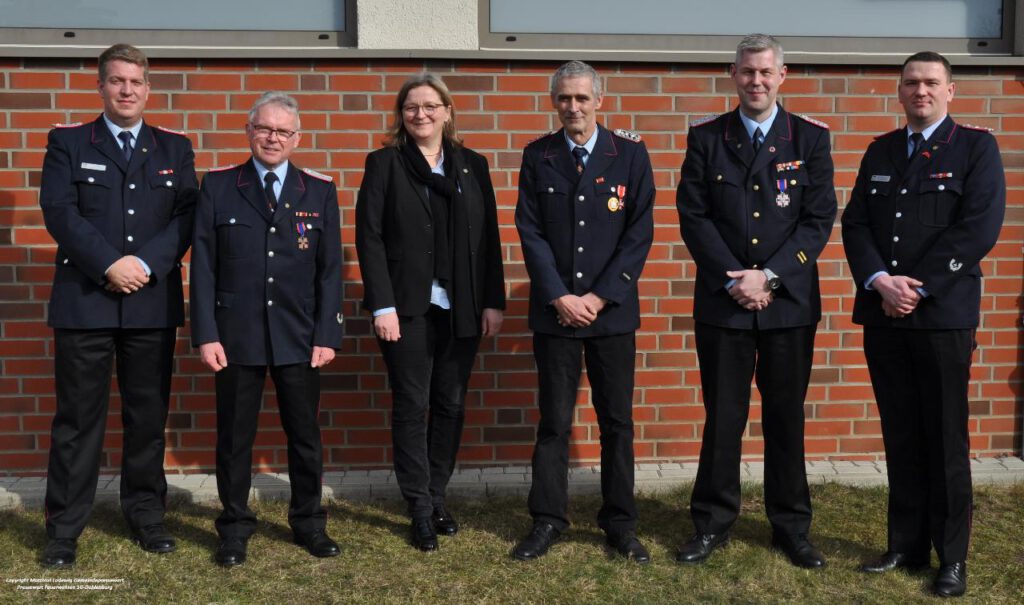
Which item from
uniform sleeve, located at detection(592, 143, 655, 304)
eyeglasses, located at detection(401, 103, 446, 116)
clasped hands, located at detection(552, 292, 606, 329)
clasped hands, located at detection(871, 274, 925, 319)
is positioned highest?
eyeglasses, located at detection(401, 103, 446, 116)

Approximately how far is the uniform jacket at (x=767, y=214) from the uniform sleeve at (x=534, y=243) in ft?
1.86

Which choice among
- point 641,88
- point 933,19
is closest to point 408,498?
point 641,88

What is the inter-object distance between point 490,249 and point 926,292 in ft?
5.68

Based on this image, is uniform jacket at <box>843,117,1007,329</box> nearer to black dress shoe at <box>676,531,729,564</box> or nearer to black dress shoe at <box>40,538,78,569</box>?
black dress shoe at <box>676,531,729,564</box>

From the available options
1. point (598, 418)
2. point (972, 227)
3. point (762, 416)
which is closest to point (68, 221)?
point (598, 418)

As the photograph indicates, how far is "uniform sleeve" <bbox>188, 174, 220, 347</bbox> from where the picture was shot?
3.86m

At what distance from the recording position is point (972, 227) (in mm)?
3607

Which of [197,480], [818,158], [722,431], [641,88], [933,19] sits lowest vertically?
[197,480]

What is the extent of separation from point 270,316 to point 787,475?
2150 millimetres

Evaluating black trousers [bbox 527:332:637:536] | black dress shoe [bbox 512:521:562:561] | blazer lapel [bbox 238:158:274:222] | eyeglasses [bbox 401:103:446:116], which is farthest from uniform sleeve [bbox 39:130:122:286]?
black dress shoe [bbox 512:521:562:561]

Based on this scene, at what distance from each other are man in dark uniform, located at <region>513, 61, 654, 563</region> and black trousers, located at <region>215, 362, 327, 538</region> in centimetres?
91

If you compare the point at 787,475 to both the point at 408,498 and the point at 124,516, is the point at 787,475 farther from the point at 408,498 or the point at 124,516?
the point at 124,516

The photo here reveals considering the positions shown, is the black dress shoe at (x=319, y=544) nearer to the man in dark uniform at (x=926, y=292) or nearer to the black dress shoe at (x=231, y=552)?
the black dress shoe at (x=231, y=552)

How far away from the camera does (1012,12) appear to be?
5.09 m
